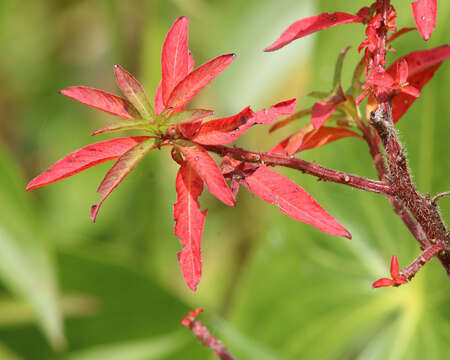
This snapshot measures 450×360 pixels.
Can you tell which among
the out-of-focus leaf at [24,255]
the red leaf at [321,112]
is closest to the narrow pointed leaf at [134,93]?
the red leaf at [321,112]

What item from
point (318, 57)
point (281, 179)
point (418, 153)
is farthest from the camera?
point (318, 57)

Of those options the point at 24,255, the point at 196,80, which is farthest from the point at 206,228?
the point at 196,80

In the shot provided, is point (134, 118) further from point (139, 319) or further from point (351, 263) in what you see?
point (139, 319)

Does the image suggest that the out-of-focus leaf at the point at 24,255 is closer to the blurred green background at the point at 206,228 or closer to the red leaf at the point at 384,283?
the blurred green background at the point at 206,228

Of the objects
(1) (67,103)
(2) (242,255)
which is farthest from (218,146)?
(1) (67,103)

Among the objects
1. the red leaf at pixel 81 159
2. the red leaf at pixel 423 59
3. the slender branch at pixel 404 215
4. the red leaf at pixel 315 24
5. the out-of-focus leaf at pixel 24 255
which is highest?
the out-of-focus leaf at pixel 24 255

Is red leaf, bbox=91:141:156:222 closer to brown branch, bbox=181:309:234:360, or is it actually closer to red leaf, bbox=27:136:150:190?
red leaf, bbox=27:136:150:190

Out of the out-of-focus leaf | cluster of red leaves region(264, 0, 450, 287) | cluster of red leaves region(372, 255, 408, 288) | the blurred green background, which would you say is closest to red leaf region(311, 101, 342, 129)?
cluster of red leaves region(264, 0, 450, 287)
